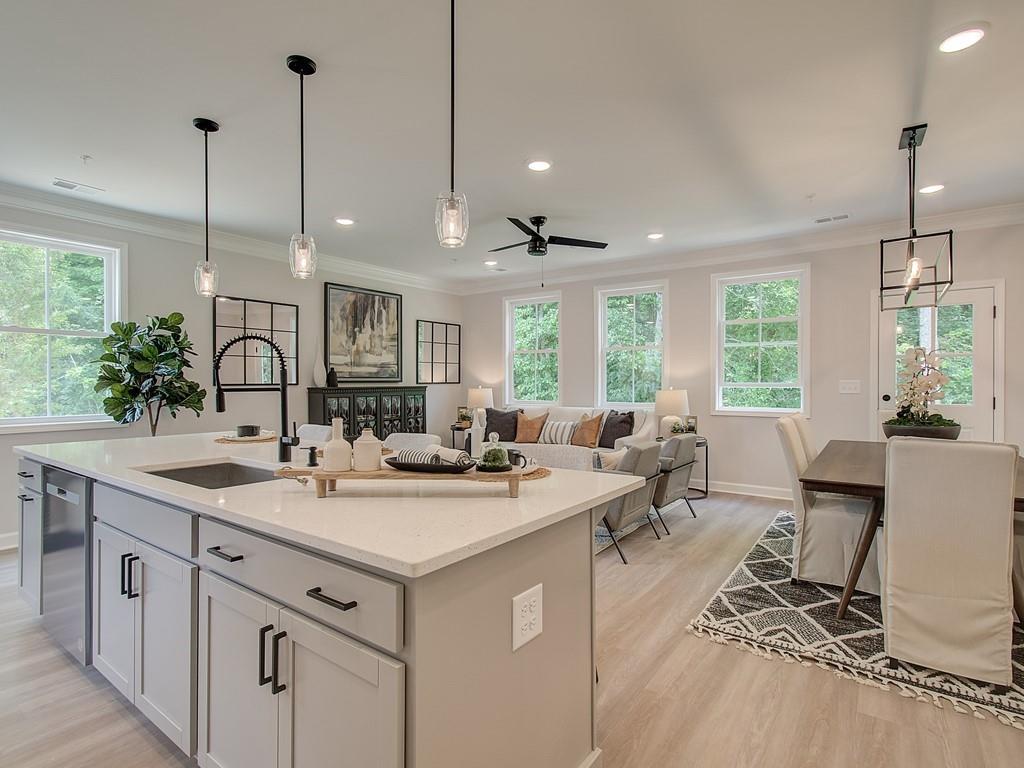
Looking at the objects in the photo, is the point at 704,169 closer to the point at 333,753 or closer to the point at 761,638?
the point at 761,638

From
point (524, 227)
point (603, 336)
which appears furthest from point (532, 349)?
point (524, 227)

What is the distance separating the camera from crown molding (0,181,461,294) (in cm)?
411

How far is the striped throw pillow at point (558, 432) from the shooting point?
20.8 ft

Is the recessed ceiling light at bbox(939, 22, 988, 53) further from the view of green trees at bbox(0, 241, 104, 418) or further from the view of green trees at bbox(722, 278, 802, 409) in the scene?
the view of green trees at bbox(0, 241, 104, 418)

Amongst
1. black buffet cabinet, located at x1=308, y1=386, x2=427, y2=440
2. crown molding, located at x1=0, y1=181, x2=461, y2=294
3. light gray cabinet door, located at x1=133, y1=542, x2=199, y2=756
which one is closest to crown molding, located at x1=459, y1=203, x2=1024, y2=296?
black buffet cabinet, located at x1=308, y1=386, x2=427, y2=440

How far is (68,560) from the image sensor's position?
93.5 inches

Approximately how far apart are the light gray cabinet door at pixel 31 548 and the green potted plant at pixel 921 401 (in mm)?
4724

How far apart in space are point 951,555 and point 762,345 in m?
3.83

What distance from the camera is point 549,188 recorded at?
4.09 m

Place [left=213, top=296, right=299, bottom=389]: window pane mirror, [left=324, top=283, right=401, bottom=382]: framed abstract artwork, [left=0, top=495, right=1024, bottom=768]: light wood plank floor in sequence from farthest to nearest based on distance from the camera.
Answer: [left=324, top=283, right=401, bottom=382]: framed abstract artwork → [left=213, top=296, right=299, bottom=389]: window pane mirror → [left=0, top=495, right=1024, bottom=768]: light wood plank floor

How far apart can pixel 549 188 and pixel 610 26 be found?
189cm

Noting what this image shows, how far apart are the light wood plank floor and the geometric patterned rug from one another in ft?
0.30

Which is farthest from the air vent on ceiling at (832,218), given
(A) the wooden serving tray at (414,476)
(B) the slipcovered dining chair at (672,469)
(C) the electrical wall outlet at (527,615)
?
(C) the electrical wall outlet at (527,615)

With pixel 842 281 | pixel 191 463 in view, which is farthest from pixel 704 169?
pixel 191 463
